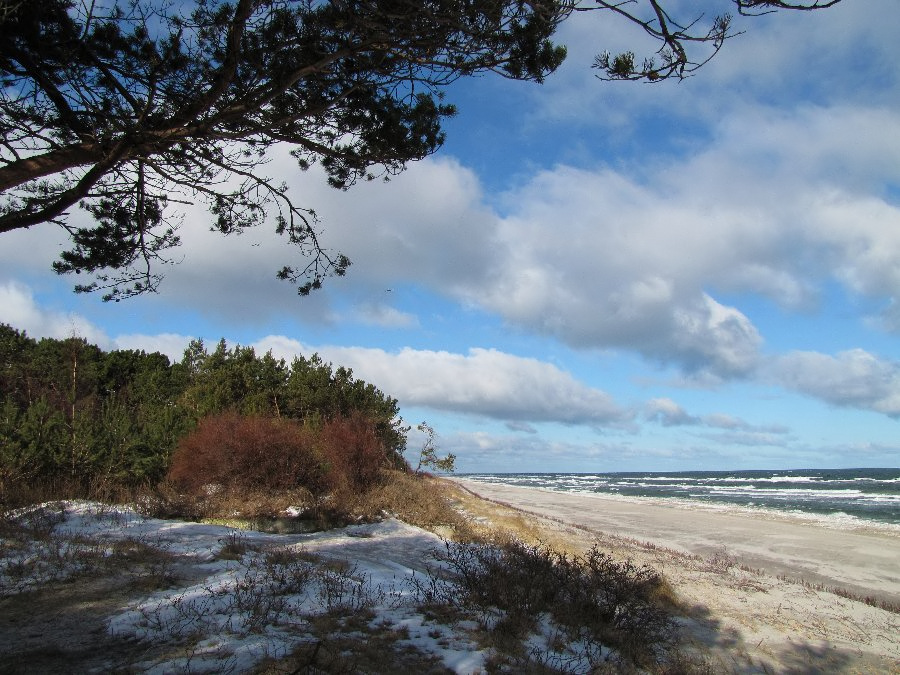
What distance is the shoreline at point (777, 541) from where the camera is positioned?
16875 mm

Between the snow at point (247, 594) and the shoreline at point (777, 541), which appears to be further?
the shoreline at point (777, 541)

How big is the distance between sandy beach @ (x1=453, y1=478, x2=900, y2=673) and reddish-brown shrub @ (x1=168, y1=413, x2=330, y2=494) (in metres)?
8.72

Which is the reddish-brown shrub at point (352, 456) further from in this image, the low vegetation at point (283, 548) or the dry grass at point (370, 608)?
the dry grass at point (370, 608)

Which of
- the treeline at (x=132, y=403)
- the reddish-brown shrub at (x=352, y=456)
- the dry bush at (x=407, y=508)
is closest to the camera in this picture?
the treeline at (x=132, y=403)

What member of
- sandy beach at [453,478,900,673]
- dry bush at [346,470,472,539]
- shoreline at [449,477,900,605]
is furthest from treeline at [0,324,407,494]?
shoreline at [449,477,900,605]

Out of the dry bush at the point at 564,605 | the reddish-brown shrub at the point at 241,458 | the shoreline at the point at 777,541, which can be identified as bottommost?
the shoreline at the point at 777,541

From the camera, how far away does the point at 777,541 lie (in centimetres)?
2330

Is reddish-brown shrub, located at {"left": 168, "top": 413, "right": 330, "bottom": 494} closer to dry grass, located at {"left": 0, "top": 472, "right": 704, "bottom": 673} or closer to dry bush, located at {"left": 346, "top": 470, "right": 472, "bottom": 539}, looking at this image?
dry bush, located at {"left": 346, "top": 470, "right": 472, "bottom": 539}

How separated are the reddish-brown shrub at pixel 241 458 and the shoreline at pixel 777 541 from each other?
45.2 feet

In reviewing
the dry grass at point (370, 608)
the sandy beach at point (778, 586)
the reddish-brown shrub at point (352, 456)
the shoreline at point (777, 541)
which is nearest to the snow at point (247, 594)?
the dry grass at point (370, 608)

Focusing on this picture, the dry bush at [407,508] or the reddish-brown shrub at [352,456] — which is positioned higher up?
the reddish-brown shrub at [352,456]

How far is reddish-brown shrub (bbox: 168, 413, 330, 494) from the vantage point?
45.1 ft

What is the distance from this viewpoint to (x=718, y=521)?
99.5 ft

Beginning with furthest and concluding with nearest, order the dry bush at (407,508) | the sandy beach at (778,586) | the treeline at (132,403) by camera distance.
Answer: the dry bush at (407,508)
the treeline at (132,403)
the sandy beach at (778,586)
